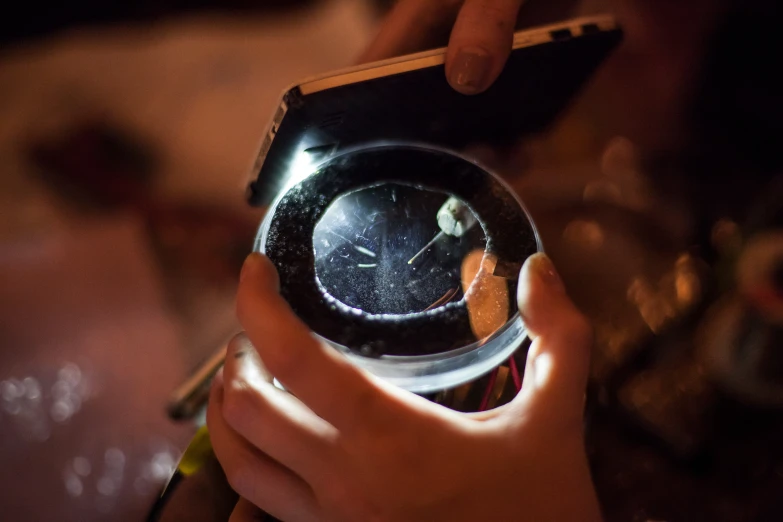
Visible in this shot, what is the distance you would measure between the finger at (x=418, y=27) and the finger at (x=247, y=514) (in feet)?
1.22

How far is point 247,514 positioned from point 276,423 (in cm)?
10

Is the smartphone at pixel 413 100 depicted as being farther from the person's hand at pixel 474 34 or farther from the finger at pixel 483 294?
the finger at pixel 483 294

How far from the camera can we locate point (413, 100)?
414 millimetres

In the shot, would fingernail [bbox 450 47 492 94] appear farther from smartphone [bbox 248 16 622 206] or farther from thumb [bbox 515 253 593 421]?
thumb [bbox 515 253 593 421]

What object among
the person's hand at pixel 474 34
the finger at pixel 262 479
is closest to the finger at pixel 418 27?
the person's hand at pixel 474 34

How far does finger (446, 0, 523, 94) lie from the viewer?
0.39m

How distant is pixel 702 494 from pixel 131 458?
59 cm

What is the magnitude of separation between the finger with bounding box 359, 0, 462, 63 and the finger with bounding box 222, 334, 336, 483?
0.31m

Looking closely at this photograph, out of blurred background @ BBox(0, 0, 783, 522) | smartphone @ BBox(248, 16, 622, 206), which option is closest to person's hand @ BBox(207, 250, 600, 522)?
smartphone @ BBox(248, 16, 622, 206)

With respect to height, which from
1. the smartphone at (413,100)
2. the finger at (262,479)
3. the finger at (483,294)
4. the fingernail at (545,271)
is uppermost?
the smartphone at (413,100)

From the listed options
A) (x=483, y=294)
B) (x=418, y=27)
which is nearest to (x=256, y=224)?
(x=418, y=27)

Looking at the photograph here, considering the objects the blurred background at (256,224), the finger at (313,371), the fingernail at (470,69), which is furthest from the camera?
the blurred background at (256,224)

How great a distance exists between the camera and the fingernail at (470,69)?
388 millimetres

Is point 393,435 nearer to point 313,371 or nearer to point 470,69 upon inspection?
point 313,371
